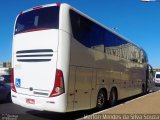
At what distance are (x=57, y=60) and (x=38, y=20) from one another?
175cm

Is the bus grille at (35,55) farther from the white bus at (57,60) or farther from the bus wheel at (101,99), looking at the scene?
the bus wheel at (101,99)

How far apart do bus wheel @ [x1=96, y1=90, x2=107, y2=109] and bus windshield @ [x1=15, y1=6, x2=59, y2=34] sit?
3.95 m

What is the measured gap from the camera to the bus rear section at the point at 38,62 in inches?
377

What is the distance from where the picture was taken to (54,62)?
31.7ft

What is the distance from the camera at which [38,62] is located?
33.1ft

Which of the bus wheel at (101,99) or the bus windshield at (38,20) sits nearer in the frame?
the bus windshield at (38,20)

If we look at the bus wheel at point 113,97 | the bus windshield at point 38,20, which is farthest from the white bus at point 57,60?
the bus wheel at point 113,97

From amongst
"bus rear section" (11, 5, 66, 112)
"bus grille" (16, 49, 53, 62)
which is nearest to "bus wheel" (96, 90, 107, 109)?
"bus rear section" (11, 5, 66, 112)

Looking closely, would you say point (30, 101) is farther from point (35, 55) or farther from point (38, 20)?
point (38, 20)

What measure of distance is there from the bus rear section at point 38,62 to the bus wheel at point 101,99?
3.14 m

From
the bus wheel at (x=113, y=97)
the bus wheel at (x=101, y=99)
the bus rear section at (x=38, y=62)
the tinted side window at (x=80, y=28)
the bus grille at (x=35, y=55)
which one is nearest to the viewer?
the bus rear section at (x=38, y=62)

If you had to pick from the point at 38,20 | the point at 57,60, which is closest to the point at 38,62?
the point at 57,60

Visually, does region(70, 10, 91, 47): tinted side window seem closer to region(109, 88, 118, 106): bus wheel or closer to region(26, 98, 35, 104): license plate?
region(26, 98, 35, 104): license plate

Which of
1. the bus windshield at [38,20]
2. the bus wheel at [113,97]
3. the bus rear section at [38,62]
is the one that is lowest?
the bus wheel at [113,97]
